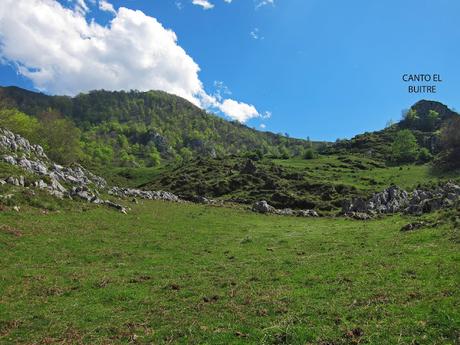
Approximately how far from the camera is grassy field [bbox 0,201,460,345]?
14.1 m

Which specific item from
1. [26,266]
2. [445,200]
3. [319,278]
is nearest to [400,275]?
[319,278]

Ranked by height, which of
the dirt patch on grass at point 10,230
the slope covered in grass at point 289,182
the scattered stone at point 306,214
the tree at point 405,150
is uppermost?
the tree at point 405,150

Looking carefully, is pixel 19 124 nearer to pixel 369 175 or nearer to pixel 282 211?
pixel 282 211

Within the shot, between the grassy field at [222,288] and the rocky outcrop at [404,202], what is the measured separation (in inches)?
558

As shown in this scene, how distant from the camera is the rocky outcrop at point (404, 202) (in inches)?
1797

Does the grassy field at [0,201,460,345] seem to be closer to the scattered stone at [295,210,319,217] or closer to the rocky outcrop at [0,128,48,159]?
the rocky outcrop at [0,128,48,159]

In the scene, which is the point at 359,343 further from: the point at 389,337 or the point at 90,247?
the point at 90,247

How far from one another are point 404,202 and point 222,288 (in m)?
46.3

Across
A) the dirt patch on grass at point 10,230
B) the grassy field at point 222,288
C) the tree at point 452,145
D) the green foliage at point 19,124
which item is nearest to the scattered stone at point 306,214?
the grassy field at point 222,288

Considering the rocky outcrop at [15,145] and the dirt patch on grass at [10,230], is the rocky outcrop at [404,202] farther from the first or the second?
the rocky outcrop at [15,145]

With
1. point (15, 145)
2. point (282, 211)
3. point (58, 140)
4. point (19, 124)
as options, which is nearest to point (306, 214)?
point (282, 211)

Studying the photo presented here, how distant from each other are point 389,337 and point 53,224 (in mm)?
30547

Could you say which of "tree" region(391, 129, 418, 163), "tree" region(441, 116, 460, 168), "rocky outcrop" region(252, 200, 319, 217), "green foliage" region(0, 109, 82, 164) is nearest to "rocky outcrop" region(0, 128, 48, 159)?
"green foliage" region(0, 109, 82, 164)

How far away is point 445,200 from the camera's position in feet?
141
